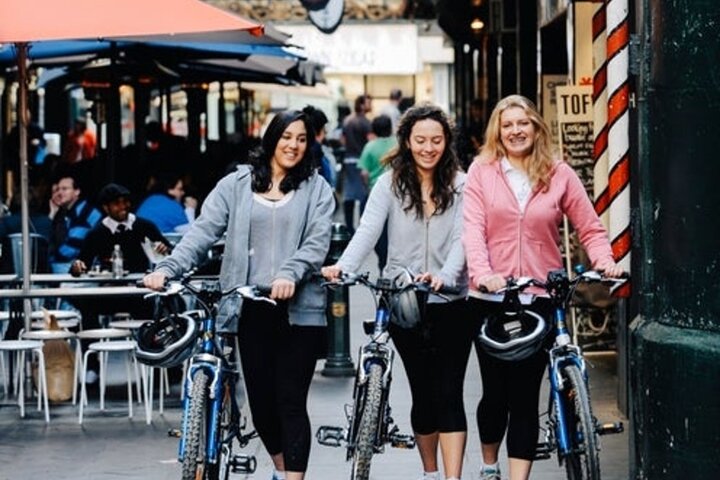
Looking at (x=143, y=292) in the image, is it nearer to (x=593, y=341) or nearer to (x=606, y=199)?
(x=606, y=199)

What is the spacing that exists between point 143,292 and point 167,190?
4628mm

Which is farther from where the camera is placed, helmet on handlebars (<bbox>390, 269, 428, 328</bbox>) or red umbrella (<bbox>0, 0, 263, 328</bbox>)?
red umbrella (<bbox>0, 0, 263, 328</bbox>)

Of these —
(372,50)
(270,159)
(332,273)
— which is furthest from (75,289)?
(372,50)

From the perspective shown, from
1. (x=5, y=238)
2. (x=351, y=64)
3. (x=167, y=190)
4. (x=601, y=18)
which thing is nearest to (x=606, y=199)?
(x=601, y=18)

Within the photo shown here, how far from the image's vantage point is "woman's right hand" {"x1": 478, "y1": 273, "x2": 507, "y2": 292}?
26.1 ft

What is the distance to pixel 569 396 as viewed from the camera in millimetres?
7867

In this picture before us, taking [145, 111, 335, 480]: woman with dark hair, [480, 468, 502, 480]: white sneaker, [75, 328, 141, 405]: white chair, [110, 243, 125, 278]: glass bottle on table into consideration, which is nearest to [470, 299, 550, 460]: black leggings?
[480, 468, 502, 480]: white sneaker

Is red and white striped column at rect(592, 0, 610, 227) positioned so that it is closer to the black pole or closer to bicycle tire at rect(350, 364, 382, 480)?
bicycle tire at rect(350, 364, 382, 480)

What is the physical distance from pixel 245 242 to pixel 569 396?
169cm

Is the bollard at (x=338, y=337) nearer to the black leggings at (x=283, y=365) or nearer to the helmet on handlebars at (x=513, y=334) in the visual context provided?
the black leggings at (x=283, y=365)

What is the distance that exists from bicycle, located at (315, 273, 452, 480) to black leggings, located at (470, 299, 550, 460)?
440mm

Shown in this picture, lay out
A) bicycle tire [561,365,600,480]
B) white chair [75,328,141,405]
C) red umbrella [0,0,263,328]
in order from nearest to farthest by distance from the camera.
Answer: bicycle tire [561,365,600,480], red umbrella [0,0,263,328], white chair [75,328,141,405]

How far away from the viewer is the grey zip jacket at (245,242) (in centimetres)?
833

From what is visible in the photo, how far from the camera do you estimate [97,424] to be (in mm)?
11625
